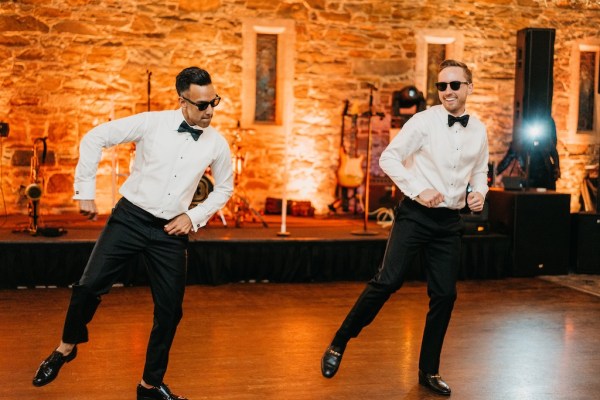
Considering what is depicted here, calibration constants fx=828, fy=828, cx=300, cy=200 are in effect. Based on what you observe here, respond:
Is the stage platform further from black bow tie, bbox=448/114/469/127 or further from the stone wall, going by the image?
black bow tie, bbox=448/114/469/127

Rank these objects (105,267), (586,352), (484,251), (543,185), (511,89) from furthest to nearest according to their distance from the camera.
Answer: (511,89)
(543,185)
(484,251)
(586,352)
(105,267)

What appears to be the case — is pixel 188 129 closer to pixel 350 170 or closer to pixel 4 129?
pixel 4 129

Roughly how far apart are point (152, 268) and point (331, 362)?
3.50ft

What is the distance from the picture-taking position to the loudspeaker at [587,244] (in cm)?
789

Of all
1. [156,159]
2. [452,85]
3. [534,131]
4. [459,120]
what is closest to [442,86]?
[452,85]

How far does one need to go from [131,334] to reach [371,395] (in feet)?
5.97

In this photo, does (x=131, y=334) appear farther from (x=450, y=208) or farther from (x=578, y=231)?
(x=578, y=231)

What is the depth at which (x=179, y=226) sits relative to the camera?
348cm

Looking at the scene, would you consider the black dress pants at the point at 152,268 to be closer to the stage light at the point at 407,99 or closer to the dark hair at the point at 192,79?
the dark hair at the point at 192,79

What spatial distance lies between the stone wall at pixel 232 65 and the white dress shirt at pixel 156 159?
5.12m

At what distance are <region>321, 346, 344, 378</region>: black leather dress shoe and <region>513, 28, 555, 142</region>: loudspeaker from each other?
17.5ft

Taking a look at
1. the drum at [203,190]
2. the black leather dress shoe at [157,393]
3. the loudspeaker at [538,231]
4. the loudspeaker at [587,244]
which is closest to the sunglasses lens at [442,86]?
the black leather dress shoe at [157,393]

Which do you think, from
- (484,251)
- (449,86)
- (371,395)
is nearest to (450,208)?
(449,86)

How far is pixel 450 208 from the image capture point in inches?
154
